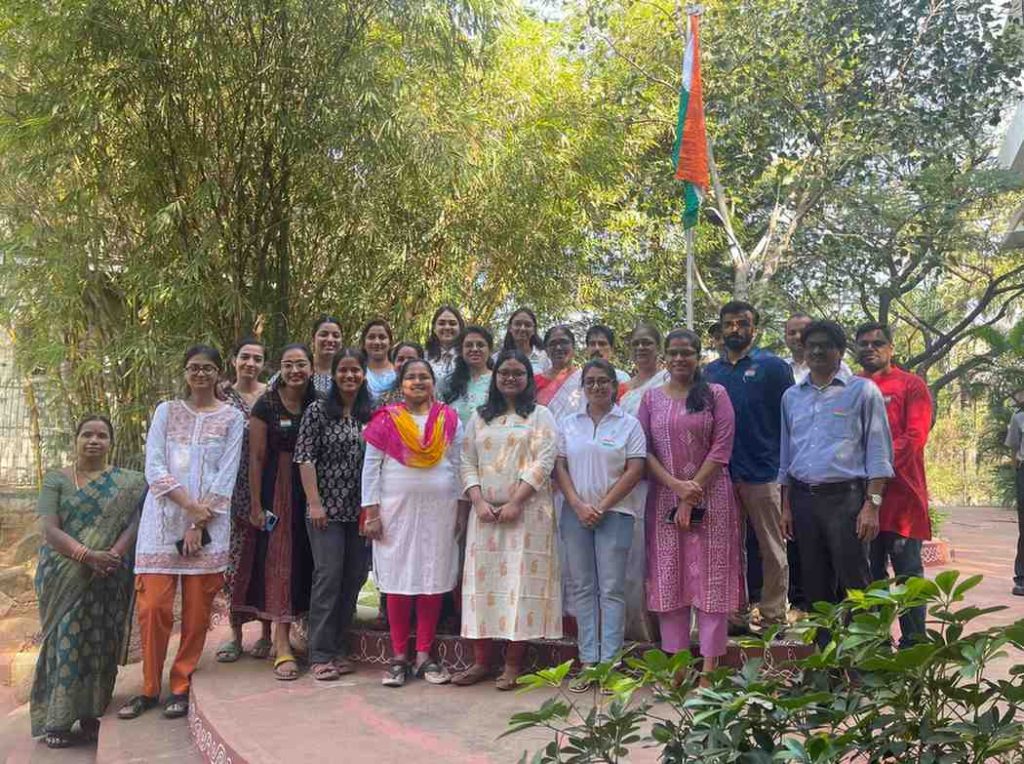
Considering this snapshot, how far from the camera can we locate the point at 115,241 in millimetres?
6578

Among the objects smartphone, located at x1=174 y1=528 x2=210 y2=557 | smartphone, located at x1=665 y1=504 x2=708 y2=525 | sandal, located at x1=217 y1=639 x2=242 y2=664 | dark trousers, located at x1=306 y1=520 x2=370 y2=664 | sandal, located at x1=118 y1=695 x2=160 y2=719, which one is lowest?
sandal, located at x1=118 y1=695 x2=160 y2=719

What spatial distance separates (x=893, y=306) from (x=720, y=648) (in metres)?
13.4

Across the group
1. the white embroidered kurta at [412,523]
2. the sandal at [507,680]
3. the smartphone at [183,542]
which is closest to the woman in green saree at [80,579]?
the smartphone at [183,542]

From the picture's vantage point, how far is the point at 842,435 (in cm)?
374

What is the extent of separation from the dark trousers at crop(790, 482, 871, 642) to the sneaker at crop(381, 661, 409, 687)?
1731mm

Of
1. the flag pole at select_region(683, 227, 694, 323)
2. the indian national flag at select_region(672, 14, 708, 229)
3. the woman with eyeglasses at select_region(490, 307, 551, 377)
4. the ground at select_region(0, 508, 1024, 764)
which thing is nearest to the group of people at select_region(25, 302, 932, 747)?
the ground at select_region(0, 508, 1024, 764)

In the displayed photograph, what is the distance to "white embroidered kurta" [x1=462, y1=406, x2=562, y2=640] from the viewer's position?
13.1 ft

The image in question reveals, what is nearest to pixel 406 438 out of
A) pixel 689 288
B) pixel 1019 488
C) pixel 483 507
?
pixel 483 507

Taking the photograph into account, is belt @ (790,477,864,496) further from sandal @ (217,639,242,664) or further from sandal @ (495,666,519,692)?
sandal @ (217,639,242,664)

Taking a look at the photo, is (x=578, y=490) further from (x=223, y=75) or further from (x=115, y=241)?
(x=115, y=241)

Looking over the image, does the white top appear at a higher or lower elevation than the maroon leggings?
higher

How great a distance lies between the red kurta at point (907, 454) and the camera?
394 centimetres

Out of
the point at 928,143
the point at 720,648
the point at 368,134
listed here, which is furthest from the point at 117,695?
the point at 928,143

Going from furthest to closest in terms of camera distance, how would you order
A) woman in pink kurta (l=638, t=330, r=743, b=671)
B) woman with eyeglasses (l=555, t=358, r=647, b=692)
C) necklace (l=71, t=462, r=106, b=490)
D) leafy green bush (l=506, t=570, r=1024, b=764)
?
necklace (l=71, t=462, r=106, b=490)
woman with eyeglasses (l=555, t=358, r=647, b=692)
woman in pink kurta (l=638, t=330, r=743, b=671)
leafy green bush (l=506, t=570, r=1024, b=764)
